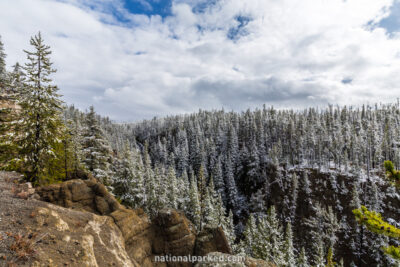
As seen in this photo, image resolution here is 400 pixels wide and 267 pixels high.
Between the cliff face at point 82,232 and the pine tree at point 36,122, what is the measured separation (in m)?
1.81

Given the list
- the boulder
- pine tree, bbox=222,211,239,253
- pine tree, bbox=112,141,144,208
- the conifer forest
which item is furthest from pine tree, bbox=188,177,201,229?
the boulder

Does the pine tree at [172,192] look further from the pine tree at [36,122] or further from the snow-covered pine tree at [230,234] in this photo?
the pine tree at [36,122]

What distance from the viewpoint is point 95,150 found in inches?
998

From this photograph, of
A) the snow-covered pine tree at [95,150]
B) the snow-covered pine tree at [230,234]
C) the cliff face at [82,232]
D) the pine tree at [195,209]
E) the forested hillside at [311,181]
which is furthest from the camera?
the forested hillside at [311,181]

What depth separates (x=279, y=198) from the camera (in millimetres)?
68500

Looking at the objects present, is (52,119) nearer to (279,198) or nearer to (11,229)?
(11,229)

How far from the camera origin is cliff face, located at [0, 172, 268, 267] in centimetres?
907

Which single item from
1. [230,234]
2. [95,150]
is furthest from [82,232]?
[230,234]

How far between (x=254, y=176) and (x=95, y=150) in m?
64.5

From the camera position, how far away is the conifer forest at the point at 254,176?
1828cm

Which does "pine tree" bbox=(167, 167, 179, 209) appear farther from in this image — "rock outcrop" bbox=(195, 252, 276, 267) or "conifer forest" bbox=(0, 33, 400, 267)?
"rock outcrop" bbox=(195, 252, 276, 267)

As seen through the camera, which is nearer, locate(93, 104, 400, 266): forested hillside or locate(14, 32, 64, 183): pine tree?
locate(14, 32, 64, 183): pine tree

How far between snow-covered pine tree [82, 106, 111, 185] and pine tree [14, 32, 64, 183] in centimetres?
594

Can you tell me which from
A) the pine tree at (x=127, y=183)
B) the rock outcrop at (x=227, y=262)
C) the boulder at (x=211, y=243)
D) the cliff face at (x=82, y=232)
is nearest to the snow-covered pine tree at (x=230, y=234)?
the boulder at (x=211, y=243)
